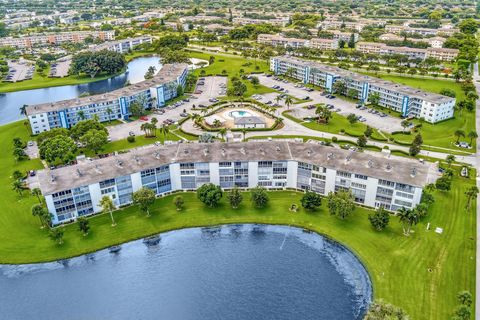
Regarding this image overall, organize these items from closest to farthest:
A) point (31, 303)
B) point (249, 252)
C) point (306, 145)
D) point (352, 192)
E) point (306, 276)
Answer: point (31, 303) → point (306, 276) → point (249, 252) → point (352, 192) → point (306, 145)

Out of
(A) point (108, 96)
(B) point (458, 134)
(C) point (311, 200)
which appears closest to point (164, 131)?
(A) point (108, 96)

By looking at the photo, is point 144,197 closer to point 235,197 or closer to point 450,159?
point 235,197

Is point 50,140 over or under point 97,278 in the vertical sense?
over

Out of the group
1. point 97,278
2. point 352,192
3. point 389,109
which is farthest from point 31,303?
point 389,109

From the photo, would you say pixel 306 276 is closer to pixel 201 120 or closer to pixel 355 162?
pixel 355 162

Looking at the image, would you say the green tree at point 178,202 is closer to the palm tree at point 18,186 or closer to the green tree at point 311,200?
the green tree at point 311,200

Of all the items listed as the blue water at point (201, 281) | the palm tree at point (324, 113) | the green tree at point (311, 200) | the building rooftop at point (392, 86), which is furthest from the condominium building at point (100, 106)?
the green tree at point (311, 200)

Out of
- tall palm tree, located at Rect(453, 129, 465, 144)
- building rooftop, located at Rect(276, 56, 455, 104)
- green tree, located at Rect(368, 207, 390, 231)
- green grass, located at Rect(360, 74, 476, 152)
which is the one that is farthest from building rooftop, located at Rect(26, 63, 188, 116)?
tall palm tree, located at Rect(453, 129, 465, 144)
